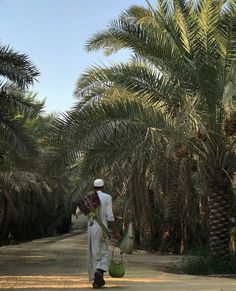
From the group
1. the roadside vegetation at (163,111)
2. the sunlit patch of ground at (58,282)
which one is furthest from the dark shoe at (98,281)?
the roadside vegetation at (163,111)

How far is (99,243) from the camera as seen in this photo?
8.35 m

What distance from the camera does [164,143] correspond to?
1347 centimetres

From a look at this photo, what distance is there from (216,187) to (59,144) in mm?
4216

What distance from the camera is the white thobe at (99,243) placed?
828cm

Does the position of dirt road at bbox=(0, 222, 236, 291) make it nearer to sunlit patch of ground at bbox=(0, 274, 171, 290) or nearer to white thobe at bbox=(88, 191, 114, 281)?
sunlit patch of ground at bbox=(0, 274, 171, 290)

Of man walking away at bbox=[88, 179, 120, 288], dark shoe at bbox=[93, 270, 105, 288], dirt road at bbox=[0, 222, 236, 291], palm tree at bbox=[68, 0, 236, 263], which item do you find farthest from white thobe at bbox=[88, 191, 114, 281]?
palm tree at bbox=[68, 0, 236, 263]

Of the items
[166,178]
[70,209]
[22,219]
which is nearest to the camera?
[166,178]

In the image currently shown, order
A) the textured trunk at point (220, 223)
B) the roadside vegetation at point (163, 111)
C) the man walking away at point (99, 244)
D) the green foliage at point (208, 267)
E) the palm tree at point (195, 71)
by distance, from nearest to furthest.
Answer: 1. the man walking away at point (99, 244)
2. the roadside vegetation at point (163, 111)
3. the palm tree at point (195, 71)
4. the green foliage at point (208, 267)
5. the textured trunk at point (220, 223)

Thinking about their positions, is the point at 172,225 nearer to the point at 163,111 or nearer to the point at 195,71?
the point at 163,111

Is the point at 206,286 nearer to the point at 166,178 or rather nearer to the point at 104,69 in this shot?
the point at 104,69

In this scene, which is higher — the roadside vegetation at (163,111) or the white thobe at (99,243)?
the roadside vegetation at (163,111)

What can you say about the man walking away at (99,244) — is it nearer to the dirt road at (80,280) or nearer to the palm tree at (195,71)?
the dirt road at (80,280)

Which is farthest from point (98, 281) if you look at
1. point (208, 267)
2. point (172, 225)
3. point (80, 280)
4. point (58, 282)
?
point (172, 225)

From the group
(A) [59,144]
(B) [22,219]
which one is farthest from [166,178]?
(B) [22,219]
